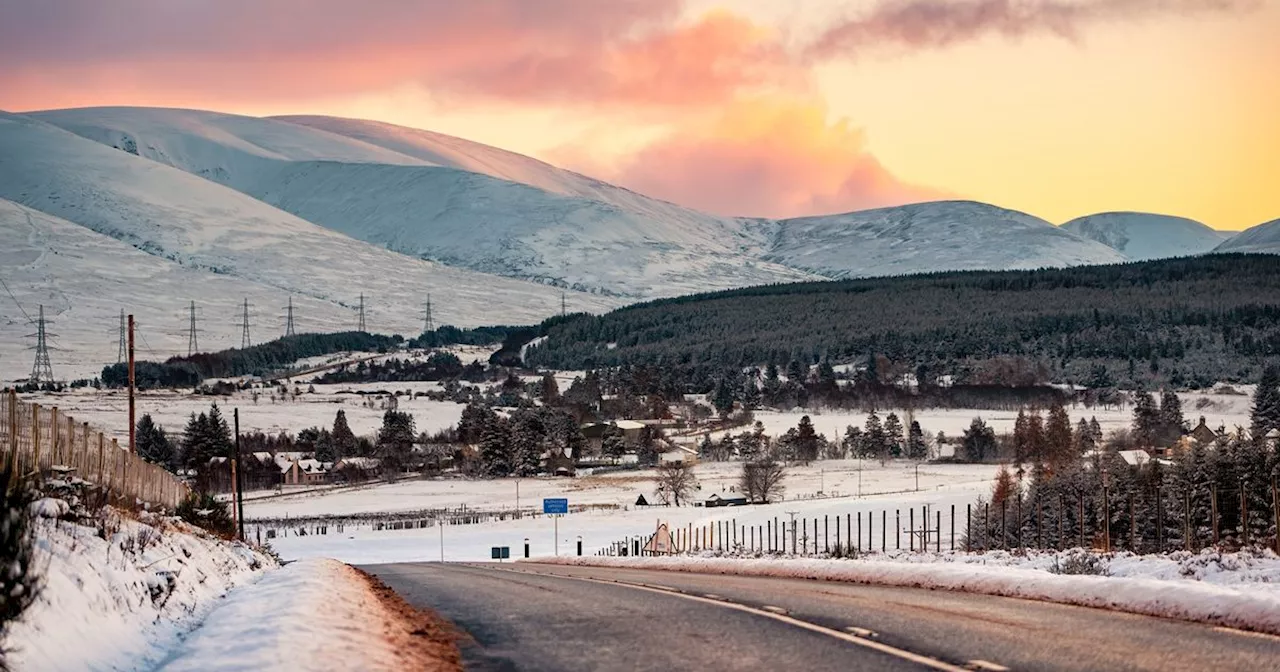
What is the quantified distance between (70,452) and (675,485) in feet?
437

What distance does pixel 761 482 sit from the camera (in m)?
156

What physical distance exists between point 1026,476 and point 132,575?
154 meters

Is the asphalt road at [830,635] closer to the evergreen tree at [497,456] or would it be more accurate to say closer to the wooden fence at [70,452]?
the wooden fence at [70,452]

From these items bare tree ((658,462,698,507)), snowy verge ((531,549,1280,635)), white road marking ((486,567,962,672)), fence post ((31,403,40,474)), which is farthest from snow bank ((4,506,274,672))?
bare tree ((658,462,698,507))

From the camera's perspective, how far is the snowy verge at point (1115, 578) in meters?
15.2

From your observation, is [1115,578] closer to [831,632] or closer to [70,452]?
[831,632]

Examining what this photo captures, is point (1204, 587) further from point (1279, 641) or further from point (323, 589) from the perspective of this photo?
point (323, 589)

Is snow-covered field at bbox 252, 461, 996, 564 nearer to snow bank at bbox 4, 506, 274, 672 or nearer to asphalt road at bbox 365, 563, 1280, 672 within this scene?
snow bank at bbox 4, 506, 274, 672

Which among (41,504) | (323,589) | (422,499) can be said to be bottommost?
(422,499)

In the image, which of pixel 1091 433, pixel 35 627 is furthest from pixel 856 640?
pixel 1091 433

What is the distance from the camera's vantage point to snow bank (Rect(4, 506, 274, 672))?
42.5 feet

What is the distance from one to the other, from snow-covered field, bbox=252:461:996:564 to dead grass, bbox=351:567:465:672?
6743cm

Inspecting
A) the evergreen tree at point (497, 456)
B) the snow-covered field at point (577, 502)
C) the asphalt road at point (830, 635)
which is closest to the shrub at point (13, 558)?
the asphalt road at point (830, 635)

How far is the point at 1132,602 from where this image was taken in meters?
16.6
